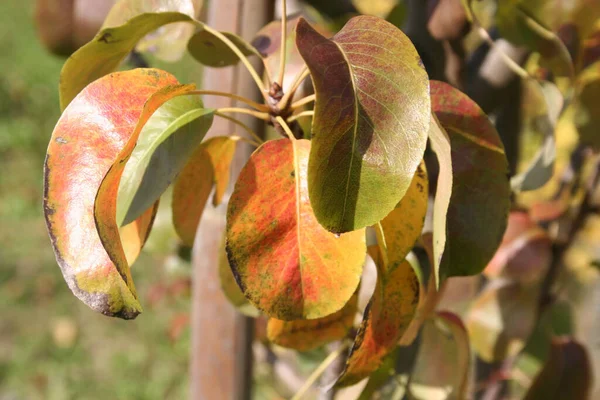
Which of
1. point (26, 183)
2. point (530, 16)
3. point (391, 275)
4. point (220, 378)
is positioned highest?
point (530, 16)

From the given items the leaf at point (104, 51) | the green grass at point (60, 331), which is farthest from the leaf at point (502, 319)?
the green grass at point (60, 331)

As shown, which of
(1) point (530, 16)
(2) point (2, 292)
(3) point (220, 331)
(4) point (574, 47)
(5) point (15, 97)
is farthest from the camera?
(5) point (15, 97)

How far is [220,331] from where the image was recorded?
3.19 ft

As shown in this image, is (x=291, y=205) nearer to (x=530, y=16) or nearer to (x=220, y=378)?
(x=530, y=16)

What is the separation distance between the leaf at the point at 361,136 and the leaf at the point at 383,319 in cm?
10

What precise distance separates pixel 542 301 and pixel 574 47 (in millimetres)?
420

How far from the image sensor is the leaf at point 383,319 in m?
0.50

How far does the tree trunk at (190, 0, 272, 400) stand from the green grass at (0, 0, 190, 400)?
0.79 meters

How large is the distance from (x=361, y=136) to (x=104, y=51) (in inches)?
9.2

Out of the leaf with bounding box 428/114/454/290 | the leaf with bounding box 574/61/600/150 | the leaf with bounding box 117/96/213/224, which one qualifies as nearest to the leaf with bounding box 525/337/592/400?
the leaf with bounding box 574/61/600/150

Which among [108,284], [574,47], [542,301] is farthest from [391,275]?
[542,301]

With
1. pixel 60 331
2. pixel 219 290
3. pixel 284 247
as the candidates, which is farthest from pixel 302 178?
pixel 60 331

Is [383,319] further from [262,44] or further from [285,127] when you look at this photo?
[262,44]

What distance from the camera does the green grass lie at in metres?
2.22
